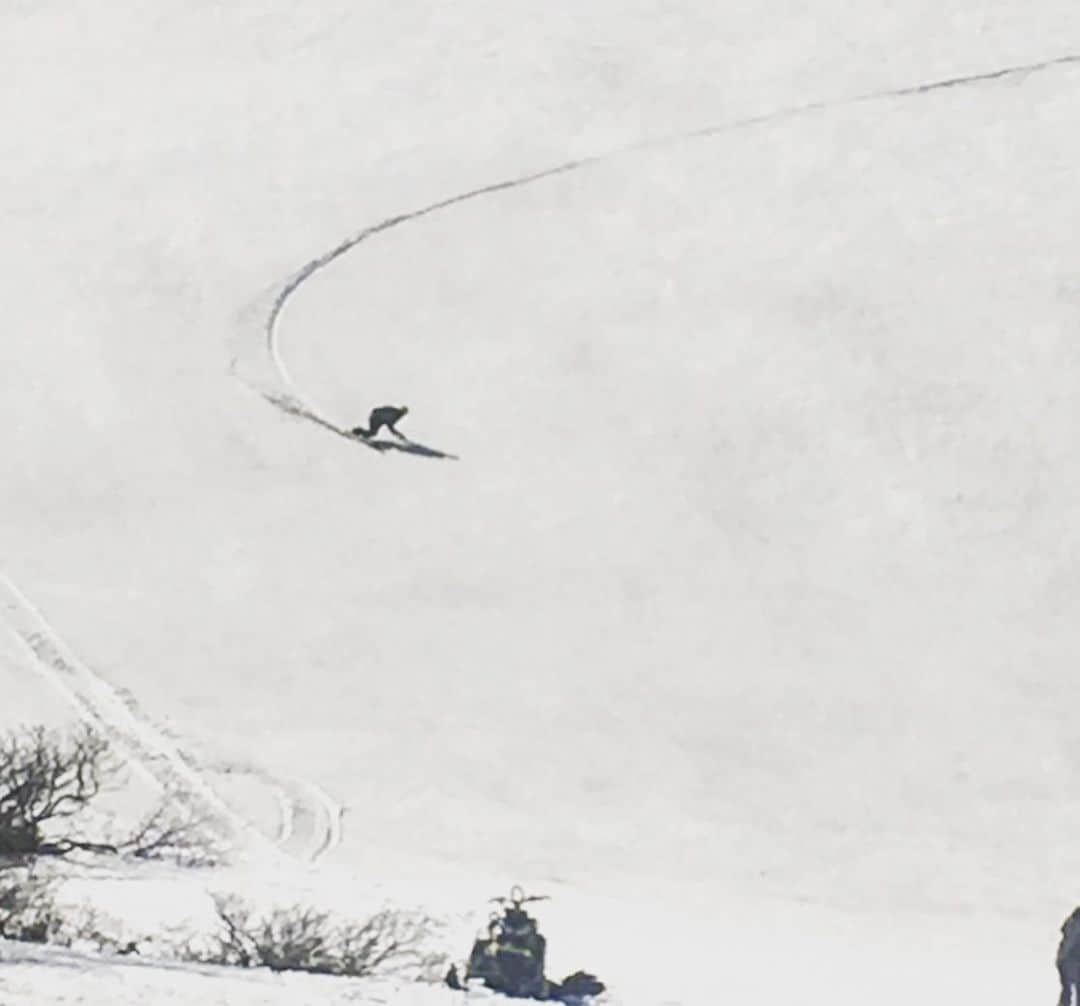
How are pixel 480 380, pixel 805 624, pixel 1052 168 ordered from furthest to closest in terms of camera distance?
pixel 1052 168, pixel 480 380, pixel 805 624

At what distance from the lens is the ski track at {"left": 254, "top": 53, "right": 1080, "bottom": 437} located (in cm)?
3338

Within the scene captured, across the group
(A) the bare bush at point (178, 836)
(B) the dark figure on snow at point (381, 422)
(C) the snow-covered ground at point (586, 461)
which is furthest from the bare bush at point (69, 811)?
(B) the dark figure on snow at point (381, 422)

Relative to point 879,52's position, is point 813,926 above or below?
below

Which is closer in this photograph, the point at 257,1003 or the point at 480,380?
the point at 257,1003

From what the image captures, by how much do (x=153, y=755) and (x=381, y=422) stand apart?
915 cm

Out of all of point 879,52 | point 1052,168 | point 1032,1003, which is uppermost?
point 879,52

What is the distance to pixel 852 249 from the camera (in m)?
37.2

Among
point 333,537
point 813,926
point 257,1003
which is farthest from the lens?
point 333,537

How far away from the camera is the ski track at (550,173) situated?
33375 millimetres

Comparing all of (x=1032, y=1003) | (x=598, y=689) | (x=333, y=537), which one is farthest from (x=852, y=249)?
(x=1032, y=1003)

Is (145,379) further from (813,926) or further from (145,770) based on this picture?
(813,926)

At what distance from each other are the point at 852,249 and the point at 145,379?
28.5 feet

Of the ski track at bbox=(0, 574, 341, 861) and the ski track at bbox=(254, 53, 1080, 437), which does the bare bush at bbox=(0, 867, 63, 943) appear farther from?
the ski track at bbox=(254, 53, 1080, 437)

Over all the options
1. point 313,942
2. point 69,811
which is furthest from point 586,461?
point 313,942
